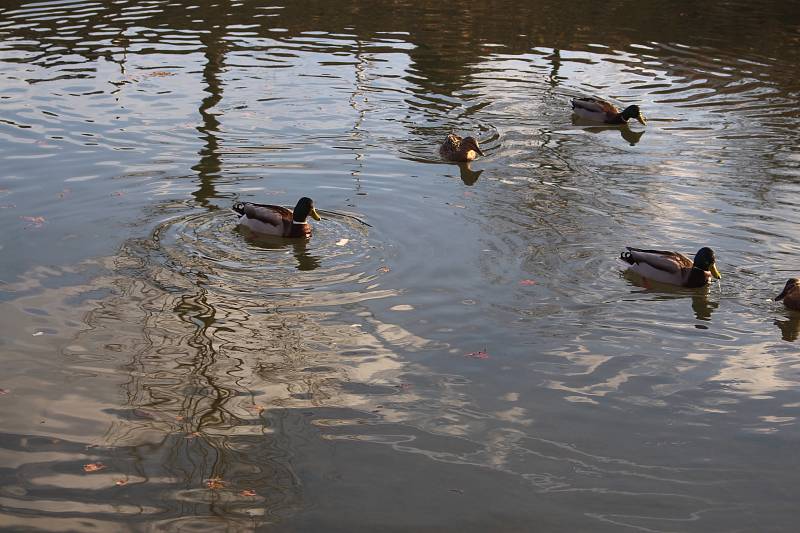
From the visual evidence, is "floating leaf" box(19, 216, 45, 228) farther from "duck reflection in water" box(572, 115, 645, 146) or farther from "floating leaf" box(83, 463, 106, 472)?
"duck reflection in water" box(572, 115, 645, 146)

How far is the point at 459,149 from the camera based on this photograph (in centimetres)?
1403

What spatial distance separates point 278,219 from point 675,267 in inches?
154

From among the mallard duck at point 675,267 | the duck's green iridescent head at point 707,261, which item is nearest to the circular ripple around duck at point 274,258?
the mallard duck at point 675,267

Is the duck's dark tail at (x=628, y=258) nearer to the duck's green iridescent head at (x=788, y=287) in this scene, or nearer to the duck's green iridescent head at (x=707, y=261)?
the duck's green iridescent head at (x=707, y=261)

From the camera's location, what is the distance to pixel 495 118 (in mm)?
16281

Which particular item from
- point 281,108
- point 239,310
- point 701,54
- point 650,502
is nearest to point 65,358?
point 239,310

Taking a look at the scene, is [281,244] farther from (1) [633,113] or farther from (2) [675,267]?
(1) [633,113]

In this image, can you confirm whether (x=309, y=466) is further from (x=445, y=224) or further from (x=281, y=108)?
(x=281, y=108)

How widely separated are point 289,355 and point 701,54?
14.7 meters

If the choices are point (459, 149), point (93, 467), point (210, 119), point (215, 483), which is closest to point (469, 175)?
point (459, 149)

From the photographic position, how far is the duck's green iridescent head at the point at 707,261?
9945 millimetres

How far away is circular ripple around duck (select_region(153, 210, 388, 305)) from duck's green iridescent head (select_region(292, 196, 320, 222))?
9.3 inches

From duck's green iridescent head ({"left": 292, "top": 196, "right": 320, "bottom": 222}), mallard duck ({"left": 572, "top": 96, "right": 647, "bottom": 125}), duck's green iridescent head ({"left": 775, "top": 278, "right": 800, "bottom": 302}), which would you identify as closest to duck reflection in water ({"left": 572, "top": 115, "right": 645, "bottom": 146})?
mallard duck ({"left": 572, "top": 96, "right": 647, "bottom": 125})

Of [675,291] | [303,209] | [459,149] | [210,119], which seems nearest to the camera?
[675,291]
